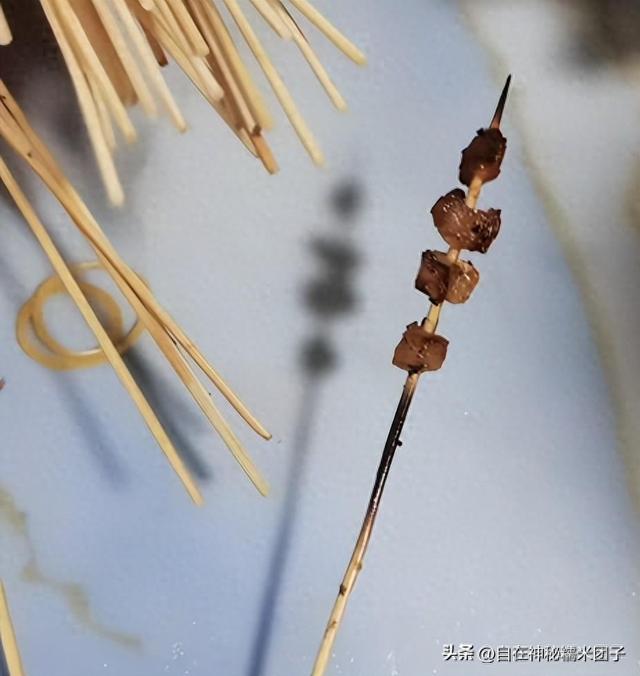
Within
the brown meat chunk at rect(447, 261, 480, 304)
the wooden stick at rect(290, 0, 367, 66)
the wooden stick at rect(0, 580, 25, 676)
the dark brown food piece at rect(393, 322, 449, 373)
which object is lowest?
the wooden stick at rect(0, 580, 25, 676)

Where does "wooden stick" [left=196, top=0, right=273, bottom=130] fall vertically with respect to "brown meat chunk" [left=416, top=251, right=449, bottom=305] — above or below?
above

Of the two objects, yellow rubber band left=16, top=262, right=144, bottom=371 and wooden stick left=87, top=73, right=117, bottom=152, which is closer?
wooden stick left=87, top=73, right=117, bottom=152

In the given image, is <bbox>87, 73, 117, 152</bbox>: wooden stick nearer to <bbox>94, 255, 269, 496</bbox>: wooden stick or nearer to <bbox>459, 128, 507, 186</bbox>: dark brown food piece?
<bbox>94, 255, 269, 496</bbox>: wooden stick

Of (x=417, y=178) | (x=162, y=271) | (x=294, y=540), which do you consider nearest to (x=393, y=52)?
(x=417, y=178)

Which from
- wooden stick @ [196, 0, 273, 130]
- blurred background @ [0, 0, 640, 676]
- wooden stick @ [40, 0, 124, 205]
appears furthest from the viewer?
blurred background @ [0, 0, 640, 676]

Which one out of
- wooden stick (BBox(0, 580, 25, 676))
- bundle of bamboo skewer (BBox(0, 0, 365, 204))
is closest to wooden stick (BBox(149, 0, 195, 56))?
bundle of bamboo skewer (BBox(0, 0, 365, 204))

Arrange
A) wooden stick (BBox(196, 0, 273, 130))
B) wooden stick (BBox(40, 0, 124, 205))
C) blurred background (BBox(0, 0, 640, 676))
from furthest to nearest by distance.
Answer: blurred background (BBox(0, 0, 640, 676)), wooden stick (BBox(196, 0, 273, 130)), wooden stick (BBox(40, 0, 124, 205))

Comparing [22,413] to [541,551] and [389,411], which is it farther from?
[541,551]
